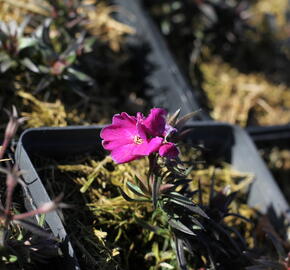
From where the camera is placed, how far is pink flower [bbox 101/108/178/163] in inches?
43.3

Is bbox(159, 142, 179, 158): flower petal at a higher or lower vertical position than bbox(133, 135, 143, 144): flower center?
lower

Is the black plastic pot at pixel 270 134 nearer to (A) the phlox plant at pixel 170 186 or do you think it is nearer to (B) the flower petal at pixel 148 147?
(A) the phlox plant at pixel 170 186

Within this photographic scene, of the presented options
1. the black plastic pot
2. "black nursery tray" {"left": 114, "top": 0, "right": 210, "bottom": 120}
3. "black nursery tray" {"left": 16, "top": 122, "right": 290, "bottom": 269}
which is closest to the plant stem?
"black nursery tray" {"left": 16, "top": 122, "right": 290, "bottom": 269}

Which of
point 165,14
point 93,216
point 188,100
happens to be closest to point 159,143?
point 93,216

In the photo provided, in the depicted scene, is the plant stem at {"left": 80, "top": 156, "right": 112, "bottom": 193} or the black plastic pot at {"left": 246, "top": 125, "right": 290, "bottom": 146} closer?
the plant stem at {"left": 80, "top": 156, "right": 112, "bottom": 193}

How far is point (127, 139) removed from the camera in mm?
1151

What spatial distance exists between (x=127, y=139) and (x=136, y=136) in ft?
0.08

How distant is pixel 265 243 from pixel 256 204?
0.56ft

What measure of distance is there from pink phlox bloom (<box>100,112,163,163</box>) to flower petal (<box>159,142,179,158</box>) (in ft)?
0.06

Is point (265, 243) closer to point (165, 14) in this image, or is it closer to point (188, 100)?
point (188, 100)

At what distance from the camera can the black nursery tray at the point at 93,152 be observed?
1.19m

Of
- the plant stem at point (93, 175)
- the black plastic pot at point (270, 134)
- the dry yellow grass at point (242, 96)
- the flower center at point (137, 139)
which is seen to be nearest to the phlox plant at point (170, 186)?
the flower center at point (137, 139)

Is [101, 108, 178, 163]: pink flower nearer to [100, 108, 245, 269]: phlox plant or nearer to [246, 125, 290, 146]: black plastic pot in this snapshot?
[100, 108, 245, 269]: phlox plant

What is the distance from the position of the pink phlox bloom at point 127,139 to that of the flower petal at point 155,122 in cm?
1
